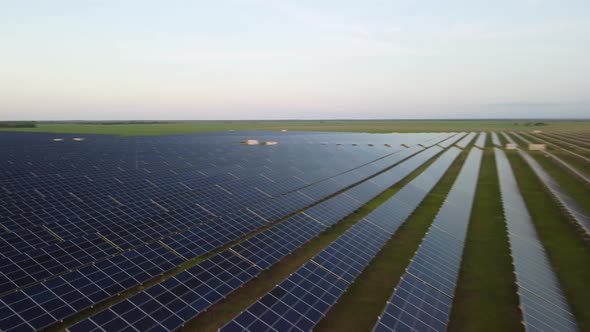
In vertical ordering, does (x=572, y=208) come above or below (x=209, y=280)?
below

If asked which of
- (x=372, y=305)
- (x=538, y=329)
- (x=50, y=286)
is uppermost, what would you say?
(x=50, y=286)

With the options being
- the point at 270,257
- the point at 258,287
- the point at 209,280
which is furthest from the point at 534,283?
the point at 209,280

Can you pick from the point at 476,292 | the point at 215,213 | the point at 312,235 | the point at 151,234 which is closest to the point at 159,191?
the point at 215,213

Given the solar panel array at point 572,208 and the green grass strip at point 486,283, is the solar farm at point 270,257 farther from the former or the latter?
the solar panel array at point 572,208

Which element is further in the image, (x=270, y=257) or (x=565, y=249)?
(x=565, y=249)

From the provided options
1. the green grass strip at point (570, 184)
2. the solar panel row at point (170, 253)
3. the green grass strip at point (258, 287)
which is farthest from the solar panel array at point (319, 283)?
the green grass strip at point (570, 184)

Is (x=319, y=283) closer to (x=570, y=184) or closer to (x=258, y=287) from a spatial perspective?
(x=258, y=287)

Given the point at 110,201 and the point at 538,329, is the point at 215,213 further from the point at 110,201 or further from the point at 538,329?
the point at 538,329
